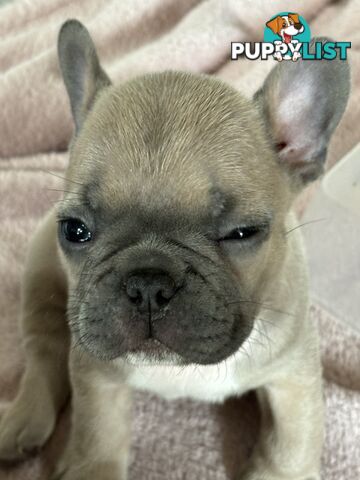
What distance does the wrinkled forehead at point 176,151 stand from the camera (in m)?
1.44

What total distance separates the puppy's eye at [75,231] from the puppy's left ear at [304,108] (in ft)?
1.89

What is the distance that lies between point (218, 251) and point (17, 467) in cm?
114

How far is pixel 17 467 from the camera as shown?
2098 mm

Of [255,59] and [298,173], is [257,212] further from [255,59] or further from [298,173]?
[255,59]

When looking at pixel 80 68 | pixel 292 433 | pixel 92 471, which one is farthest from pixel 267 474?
pixel 80 68

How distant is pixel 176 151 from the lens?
1.46m

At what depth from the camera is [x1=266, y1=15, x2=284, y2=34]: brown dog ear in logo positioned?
318 cm

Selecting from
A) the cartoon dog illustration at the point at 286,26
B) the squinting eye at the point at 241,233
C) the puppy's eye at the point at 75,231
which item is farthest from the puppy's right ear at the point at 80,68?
the cartoon dog illustration at the point at 286,26

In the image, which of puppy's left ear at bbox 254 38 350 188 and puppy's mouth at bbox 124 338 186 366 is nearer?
puppy's mouth at bbox 124 338 186 366

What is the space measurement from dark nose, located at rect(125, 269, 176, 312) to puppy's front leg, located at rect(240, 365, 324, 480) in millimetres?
717

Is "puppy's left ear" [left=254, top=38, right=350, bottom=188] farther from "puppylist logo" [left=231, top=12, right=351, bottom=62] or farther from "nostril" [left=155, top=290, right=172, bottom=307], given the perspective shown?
"puppylist logo" [left=231, top=12, right=351, bottom=62]

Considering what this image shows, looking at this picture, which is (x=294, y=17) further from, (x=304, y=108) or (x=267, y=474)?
(x=267, y=474)

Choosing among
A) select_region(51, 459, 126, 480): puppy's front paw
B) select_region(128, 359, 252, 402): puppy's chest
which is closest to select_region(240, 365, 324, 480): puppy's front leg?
select_region(128, 359, 252, 402): puppy's chest

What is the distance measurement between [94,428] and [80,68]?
43.4 inches
